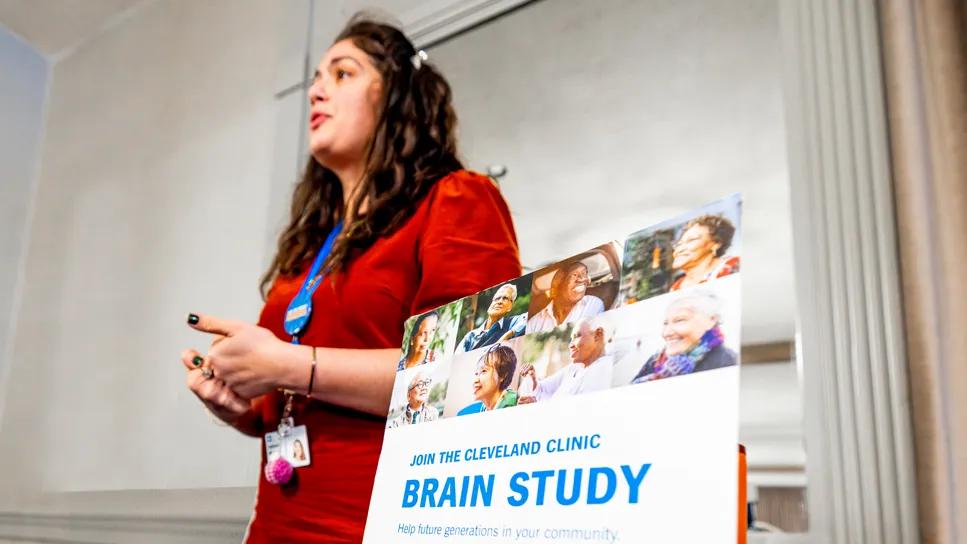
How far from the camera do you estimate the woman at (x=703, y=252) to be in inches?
25.3

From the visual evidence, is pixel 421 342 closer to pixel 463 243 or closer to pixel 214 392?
pixel 463 243

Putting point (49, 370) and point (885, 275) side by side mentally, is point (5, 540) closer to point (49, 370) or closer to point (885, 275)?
point (49, 370)

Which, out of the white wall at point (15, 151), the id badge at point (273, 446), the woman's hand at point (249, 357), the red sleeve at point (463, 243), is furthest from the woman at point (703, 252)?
the white wall at point (15, 151)

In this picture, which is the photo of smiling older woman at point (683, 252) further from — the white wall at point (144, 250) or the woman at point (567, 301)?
the white wall at point (144, 250)

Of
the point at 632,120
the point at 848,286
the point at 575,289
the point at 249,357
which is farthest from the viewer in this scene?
the point at 632,120

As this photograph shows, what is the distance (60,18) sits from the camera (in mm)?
3203

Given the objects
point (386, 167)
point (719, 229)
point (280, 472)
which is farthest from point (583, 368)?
point (386, 167)

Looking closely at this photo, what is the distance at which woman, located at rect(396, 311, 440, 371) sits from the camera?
2.87ft

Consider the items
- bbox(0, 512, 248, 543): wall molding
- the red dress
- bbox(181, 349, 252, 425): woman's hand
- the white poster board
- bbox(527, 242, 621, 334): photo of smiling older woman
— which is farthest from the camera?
bbox(0, 512, 248, 543): wall molding

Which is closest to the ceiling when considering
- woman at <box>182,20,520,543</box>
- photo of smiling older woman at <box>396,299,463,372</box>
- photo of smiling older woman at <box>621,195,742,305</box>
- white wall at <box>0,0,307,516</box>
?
white wall at <box>0,0,307,516</box>

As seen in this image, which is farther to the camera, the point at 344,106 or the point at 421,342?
the point at 344,106

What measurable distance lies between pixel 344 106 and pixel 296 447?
1.89 feet

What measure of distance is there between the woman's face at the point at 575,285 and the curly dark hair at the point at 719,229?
0.12m

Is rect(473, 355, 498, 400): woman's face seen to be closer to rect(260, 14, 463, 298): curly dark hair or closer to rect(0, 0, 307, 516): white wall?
rect(260, 14, 463, 298): curly dark hair
